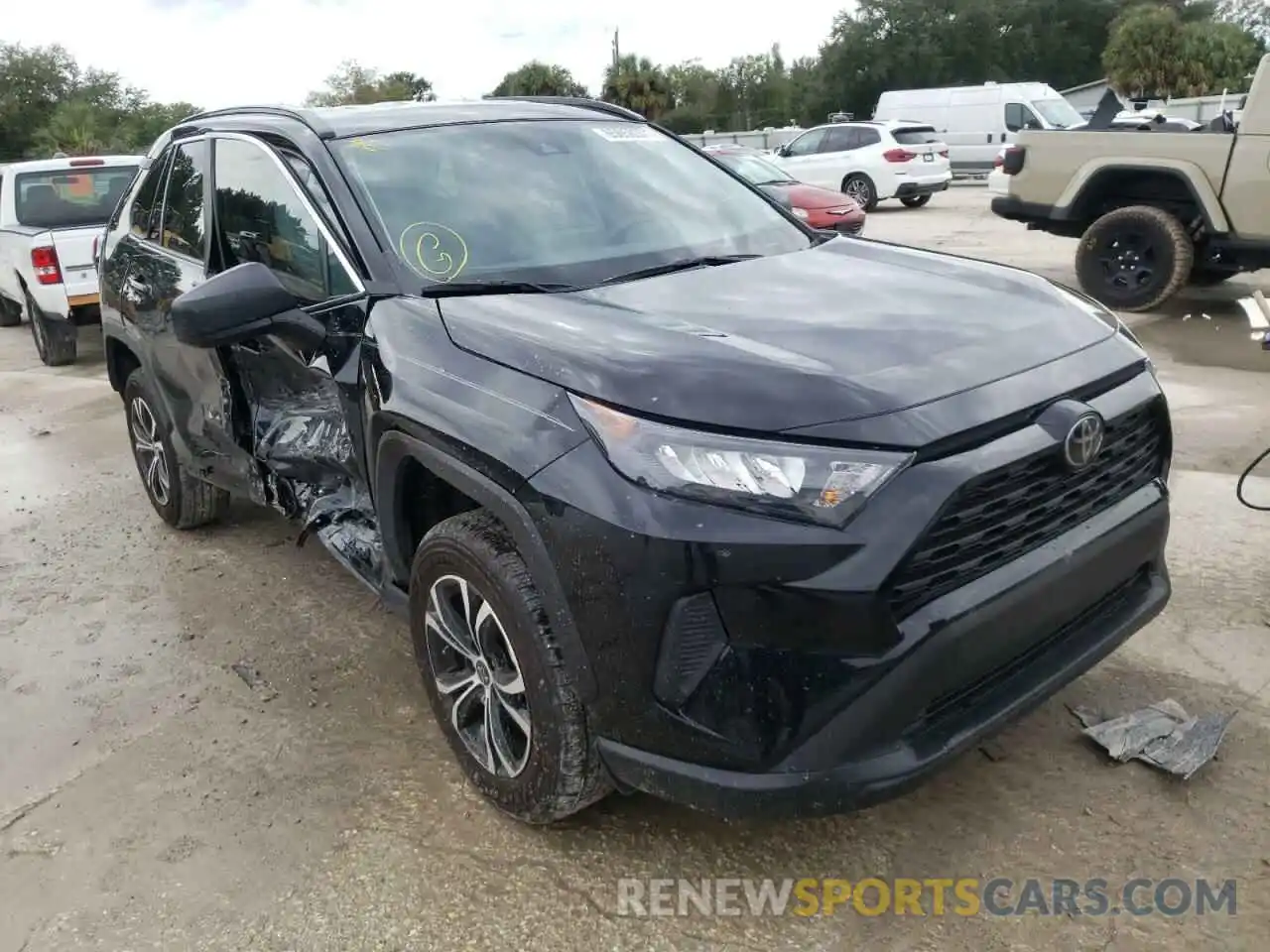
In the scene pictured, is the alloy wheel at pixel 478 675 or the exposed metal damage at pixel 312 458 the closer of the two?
the alloy wheel at pixel 478 675

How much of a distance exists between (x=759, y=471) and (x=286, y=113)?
7.72 feet

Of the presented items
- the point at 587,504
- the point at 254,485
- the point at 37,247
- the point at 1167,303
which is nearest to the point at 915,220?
the point at 1167,303

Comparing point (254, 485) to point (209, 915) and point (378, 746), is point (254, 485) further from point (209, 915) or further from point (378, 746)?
point (209, 915)

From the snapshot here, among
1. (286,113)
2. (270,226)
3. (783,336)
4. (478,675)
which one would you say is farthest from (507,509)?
(286,113)

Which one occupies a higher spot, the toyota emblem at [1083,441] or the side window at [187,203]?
the side window at [187,203]

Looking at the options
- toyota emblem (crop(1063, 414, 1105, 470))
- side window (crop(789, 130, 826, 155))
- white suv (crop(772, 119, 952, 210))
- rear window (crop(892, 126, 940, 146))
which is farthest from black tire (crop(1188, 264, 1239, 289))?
side window (crop(789, 130, 826, 155))

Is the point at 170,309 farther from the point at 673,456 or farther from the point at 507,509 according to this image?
the point at 673,456

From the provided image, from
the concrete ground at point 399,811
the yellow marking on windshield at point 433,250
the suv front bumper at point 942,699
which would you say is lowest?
the concrete ground at point 399,811

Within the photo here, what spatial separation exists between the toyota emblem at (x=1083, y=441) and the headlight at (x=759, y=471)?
442mm

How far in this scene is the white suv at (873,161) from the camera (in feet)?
59.5

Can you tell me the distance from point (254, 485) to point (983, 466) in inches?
106

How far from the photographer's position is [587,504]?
213 cm

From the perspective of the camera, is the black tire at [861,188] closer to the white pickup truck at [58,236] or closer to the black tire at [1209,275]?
the black tire at [1209,275]

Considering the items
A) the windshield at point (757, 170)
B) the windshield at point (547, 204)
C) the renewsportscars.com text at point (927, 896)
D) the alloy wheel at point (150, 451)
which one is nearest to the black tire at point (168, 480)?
the alloy wheel at point (150, 451)
